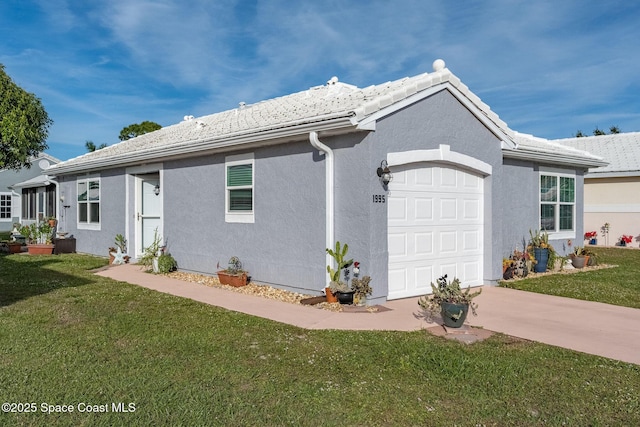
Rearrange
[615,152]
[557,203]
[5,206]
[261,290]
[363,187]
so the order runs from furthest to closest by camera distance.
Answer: [5,206]
[615,152]
[557,203]
[261,290]
[363,187]

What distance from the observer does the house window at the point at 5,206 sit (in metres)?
29.0

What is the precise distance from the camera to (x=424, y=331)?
595 cm

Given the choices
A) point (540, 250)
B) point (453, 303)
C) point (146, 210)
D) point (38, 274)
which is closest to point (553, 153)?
point (540, 250)

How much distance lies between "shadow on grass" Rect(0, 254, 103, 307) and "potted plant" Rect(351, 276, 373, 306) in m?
5.37

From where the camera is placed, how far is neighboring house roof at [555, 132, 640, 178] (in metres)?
18.6

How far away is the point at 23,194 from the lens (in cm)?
2498

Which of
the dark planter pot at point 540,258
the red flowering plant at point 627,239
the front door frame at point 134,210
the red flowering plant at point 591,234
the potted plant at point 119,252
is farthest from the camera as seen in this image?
the red flowering plant at point 591,234

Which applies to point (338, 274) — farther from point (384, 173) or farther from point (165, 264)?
point (165, 264)

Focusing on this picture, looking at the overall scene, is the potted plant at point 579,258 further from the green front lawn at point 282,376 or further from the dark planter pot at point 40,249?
the dark planter pot at point 40,249

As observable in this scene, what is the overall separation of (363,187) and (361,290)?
1.61 m

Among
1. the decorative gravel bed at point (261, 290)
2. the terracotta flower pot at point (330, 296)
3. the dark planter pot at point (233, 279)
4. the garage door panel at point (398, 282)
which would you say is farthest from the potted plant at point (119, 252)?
the garage door panel at point (398, 282)

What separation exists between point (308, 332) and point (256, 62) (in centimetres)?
1347

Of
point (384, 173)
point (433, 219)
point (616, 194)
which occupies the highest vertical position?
point (616, 194)

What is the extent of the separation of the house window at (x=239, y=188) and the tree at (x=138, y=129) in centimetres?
2652
